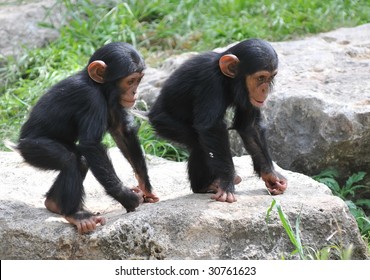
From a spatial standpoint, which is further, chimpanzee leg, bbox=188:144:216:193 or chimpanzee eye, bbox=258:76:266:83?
chimpanzee leg, bbox=188:144:216:193

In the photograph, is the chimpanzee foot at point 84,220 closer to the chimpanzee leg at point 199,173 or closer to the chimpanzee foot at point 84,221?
the chimpanzee foot at point 84,221

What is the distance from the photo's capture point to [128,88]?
6645mm

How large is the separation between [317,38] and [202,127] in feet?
17.3

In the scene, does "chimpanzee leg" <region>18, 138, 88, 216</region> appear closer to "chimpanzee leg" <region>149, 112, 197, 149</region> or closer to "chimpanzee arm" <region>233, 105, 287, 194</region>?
"chimpanzee leg" <region>149, 112, 197, 149</region>

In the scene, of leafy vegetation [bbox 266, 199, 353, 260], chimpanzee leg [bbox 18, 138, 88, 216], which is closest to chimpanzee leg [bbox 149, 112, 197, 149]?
chimpanzee leg [bbox 18, 138, 88, 216]

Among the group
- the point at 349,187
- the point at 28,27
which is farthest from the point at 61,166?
the point at 28,27

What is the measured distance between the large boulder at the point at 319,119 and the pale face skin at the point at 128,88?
8.48 ft

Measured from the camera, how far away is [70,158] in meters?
6.35

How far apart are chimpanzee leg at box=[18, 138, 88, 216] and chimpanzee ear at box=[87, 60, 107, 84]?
2.06 ft

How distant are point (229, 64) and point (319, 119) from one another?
2.11 m

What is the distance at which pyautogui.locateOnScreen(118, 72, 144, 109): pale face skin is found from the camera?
660 cm

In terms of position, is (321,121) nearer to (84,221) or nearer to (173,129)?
(173,129)

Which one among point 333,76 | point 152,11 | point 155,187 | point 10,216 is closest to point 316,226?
point 155,187

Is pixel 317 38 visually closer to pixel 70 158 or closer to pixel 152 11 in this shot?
pixel 152 11
